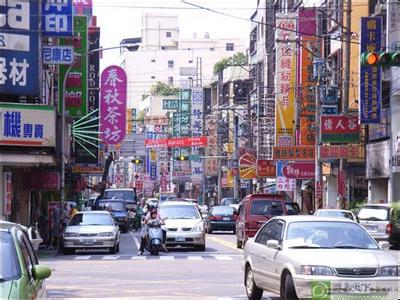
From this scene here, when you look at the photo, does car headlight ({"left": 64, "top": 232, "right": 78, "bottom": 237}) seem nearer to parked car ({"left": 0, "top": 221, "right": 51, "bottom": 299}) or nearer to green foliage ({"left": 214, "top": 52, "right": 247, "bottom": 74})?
parked car ({"left": 0, "top": 221, "right": 51, "bottom": 299})

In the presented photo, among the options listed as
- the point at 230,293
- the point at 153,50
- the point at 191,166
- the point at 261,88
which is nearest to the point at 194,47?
the point at 153,50

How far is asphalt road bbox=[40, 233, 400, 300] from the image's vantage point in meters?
16.0

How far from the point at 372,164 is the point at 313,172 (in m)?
5.83

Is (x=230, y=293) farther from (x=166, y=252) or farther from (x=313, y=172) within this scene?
(x=313, y=172)

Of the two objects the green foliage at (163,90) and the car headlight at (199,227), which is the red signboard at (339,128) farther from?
the green foliage at (163,90)

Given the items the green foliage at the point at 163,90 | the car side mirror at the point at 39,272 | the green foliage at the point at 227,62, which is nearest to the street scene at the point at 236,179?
the car side mirror at the point at 39,272

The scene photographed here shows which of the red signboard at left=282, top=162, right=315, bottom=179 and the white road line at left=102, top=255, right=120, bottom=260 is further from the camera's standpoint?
the red signboard at left=282, top=162, right=315, bottom=179

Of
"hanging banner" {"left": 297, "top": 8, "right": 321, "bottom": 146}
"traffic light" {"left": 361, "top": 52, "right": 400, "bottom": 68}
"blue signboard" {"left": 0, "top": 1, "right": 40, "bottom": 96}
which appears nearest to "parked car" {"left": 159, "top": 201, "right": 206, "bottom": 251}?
"blue signboard" {"left": 0, "top": 1, "right": 40, "bottom": 96}

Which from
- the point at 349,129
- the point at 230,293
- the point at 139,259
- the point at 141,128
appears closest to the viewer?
the point at 230,293

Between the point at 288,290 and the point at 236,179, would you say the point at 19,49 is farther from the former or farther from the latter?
the point at 236,179

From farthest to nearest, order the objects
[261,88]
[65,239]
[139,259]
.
Result: [261,88] → [65,239] → [139,259]

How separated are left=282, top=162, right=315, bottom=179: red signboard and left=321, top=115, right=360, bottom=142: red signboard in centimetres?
647

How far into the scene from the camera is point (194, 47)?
135500mm

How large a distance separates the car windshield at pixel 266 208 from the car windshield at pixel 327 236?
52.5ft
